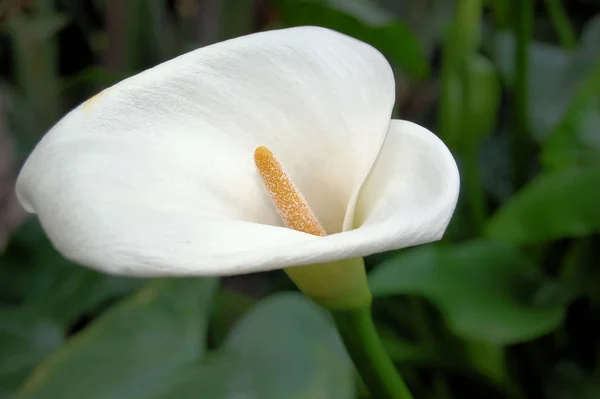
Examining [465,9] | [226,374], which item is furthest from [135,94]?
[465,9]

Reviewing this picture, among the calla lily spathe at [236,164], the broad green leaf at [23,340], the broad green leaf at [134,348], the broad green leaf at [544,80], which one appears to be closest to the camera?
the calla lily spathe at [236,164]

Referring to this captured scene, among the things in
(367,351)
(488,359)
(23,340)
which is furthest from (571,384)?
(23,340)

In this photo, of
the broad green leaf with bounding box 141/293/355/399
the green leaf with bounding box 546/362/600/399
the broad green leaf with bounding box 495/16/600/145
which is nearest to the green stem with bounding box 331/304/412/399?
the broad green leaf with bounding box 141/293/355/399

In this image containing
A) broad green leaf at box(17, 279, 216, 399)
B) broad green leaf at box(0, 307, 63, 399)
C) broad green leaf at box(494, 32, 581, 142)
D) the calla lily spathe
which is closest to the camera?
the calla lily spathe

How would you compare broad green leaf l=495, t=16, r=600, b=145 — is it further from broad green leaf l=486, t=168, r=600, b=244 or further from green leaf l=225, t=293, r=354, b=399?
green leaf l=225, t=293, r=354, b=399

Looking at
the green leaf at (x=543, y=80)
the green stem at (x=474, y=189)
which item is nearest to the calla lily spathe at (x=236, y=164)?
the green stem at (x=474, y=189)

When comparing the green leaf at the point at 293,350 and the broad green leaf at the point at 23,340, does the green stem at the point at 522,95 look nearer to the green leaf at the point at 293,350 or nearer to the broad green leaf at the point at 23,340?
the green leaf at the point at 293,350
